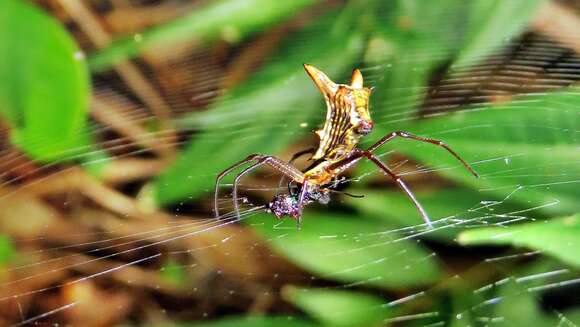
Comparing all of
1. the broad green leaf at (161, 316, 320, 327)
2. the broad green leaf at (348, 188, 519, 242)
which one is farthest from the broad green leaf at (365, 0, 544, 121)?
the broad green leaf at (161, 316, 320, 327)

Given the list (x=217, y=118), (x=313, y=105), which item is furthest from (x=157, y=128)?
(x=313, y=105)

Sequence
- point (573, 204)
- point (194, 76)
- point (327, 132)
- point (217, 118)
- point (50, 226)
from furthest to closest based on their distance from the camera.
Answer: point (194, 76) < point (217, 118) < point (50, 226) < point (327, 132) < point (573, 204)

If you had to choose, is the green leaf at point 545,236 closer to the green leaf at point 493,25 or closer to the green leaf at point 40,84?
the green leaf at point 493,25

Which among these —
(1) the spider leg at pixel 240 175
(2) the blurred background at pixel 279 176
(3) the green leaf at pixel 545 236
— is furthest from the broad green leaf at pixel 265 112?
(3) the green leaf at pixel 545 236

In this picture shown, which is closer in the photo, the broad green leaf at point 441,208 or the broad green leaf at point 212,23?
the broad green leaf at point 441,208

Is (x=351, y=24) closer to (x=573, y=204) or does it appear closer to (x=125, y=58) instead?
(x=125, y=58)

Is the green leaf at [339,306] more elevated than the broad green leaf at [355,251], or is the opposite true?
the broad green leaf at [355,251]

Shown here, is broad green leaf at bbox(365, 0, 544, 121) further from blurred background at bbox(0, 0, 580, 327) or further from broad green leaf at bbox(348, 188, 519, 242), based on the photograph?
broad green leaf at bbox(348, 188, 519, 242)

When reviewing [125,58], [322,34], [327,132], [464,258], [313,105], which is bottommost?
[464,258]
